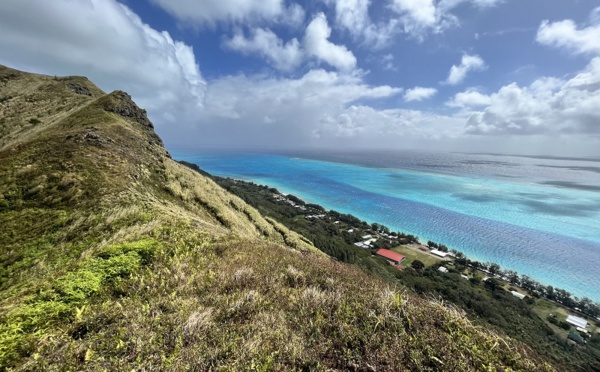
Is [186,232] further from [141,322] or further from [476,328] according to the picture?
[476,328]

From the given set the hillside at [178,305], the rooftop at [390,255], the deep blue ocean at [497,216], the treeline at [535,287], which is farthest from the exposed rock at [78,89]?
the treeline at [535,287]

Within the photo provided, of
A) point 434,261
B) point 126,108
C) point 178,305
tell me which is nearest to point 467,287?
point 434,261

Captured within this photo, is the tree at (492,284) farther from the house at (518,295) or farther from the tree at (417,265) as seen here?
the tree at (417,265)

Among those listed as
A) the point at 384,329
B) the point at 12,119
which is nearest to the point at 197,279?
the point at 384,329

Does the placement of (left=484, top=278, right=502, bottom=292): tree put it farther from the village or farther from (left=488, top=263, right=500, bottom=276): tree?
(left=488, top=263, right=500, bottom=276): tree

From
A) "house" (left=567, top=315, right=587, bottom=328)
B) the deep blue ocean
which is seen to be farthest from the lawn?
"house" (left=567, top=315, right=587, bottom=328)

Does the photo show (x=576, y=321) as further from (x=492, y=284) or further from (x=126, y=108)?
(x=126, y=108)
